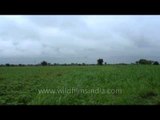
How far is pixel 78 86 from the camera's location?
3.81 meters

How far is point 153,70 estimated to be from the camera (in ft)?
12.8

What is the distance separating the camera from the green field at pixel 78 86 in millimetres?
3795

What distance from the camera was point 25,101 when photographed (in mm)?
3783

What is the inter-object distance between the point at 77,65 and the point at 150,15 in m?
0.92

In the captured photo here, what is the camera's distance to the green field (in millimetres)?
3795
